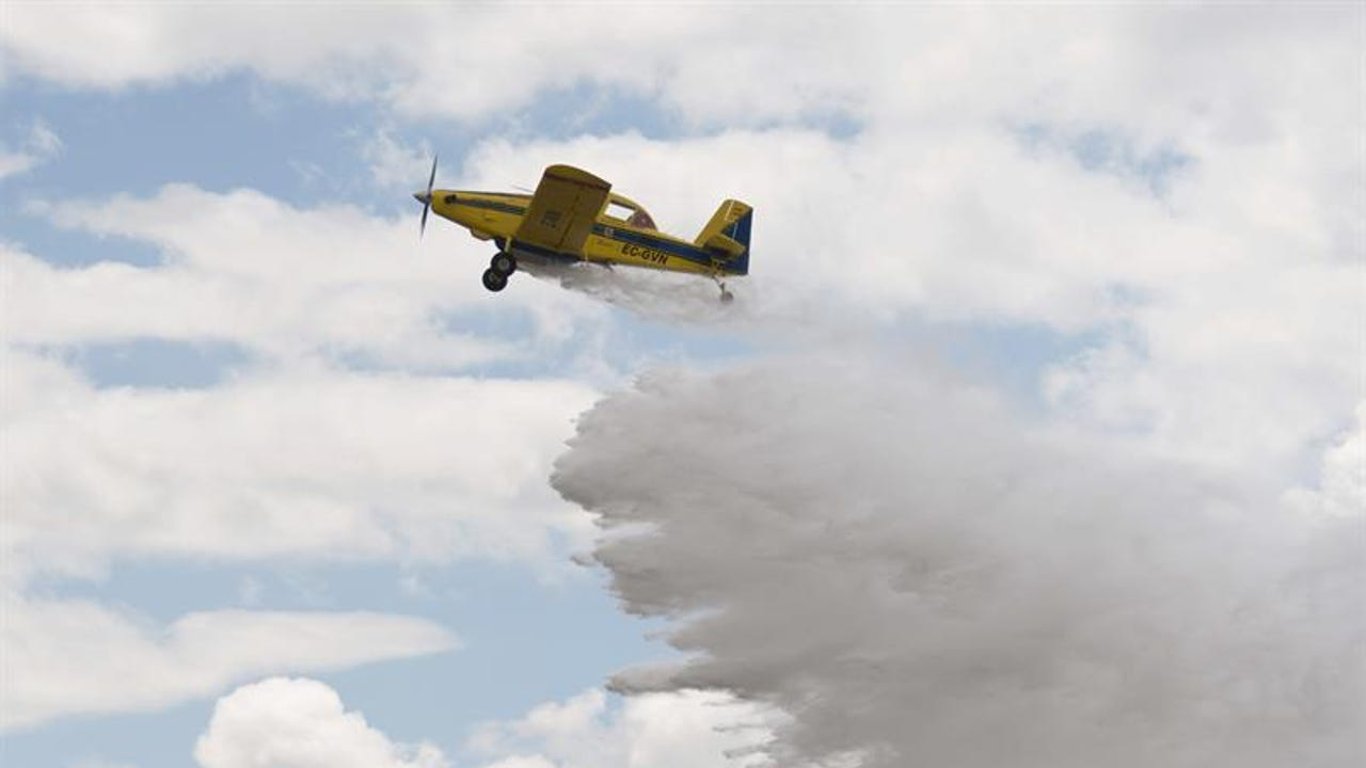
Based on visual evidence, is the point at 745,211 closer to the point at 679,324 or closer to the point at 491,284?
the point at 679,324

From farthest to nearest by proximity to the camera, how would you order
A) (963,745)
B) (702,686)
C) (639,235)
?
(639,235)
(963,745)
(702,686)

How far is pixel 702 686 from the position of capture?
1140 inches

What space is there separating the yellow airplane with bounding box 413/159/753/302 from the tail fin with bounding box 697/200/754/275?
0.9 inches

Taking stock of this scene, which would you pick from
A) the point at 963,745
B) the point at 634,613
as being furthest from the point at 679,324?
the point at 963,745

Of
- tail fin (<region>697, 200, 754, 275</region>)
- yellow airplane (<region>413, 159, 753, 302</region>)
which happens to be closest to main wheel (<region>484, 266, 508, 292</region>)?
yellow airplane (<region>413, 159, 753, 302</region>)

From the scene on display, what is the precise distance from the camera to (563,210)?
1255 inches

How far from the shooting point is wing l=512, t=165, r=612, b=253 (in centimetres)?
3145

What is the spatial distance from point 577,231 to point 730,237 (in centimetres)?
424

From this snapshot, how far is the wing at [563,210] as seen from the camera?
31.5 meters

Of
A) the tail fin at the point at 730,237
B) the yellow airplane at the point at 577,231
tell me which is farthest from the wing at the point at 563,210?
the tail fin at the point at 730,237

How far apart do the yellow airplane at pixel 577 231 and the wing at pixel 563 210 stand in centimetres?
2

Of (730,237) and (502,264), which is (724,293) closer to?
(730,237)

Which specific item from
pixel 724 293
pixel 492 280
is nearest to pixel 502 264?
pixel 492 280

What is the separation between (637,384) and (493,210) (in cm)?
561
